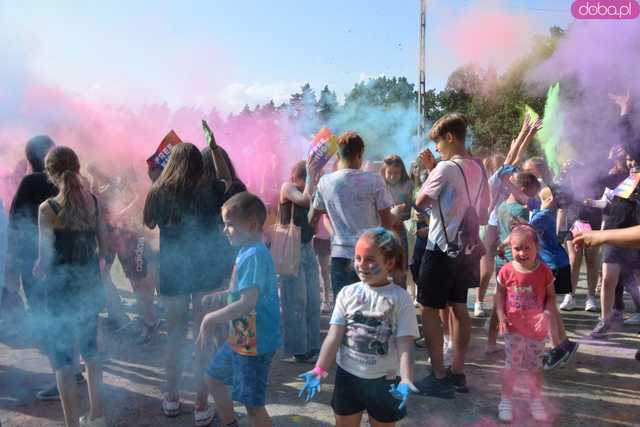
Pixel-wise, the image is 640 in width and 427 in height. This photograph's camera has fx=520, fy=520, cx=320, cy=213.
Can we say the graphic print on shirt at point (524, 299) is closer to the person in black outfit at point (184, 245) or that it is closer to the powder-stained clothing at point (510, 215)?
the powder-stained clothing at point (510, 215)

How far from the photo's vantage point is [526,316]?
3.41 metres

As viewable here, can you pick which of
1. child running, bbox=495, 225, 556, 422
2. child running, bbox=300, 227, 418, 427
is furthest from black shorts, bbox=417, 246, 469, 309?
child running, bbox=300, 227, 418, 427

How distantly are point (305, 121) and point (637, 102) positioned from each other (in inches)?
172

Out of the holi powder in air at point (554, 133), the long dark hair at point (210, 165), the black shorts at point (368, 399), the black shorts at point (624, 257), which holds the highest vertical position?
the holi powder in air at point (554, 133)

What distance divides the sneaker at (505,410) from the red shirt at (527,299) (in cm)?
44

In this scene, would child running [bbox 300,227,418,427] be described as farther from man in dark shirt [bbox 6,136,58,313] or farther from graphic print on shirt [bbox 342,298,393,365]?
man in dark shirt [bbox 6,136,58,313]

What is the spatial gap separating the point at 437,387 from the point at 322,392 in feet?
2.67

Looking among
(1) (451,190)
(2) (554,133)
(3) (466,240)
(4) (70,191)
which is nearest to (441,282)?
(3) (466,240)

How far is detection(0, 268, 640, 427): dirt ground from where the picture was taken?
3.33 meters

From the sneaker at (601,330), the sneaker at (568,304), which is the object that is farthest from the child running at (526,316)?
the sneaker at (568,304)

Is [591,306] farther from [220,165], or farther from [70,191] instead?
Answer: [70,191]

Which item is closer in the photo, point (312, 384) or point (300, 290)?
point (312, 384)

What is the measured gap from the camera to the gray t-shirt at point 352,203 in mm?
3539

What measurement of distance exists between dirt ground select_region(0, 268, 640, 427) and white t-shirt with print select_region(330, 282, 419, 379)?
1.06 meters
